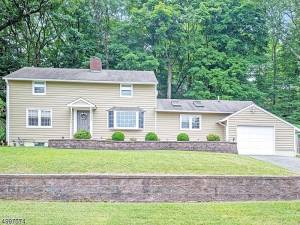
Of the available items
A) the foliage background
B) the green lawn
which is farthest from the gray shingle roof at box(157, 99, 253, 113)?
the green lawn

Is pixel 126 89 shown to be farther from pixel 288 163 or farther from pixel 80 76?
pixel 288 163

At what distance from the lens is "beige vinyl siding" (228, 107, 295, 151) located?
25344mm

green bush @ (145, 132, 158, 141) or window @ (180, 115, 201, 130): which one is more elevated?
window @ (180, 115, 201, 130)

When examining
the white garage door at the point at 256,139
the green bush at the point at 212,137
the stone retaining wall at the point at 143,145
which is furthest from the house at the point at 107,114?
the stone retaining wall at the point at 143,145

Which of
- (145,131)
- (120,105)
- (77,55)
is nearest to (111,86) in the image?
(120,105)

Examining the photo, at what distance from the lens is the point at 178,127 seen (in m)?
26.2

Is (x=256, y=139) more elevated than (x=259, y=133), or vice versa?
(x=259, y=133)

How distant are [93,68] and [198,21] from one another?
50.3 ft

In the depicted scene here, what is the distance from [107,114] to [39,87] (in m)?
4.91

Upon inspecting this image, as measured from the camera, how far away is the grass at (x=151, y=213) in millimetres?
7402

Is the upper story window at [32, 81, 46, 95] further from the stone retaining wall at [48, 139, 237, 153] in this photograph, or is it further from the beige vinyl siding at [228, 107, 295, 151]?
the beige vinyl siding at [228, 107, 295, 151]

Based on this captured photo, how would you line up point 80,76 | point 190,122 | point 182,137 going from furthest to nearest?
point 190,122 < point 80,76 < point 182,137

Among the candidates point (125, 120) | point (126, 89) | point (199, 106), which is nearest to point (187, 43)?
point (199, 106)

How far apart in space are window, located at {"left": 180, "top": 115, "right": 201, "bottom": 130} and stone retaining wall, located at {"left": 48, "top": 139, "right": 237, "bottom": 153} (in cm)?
485
